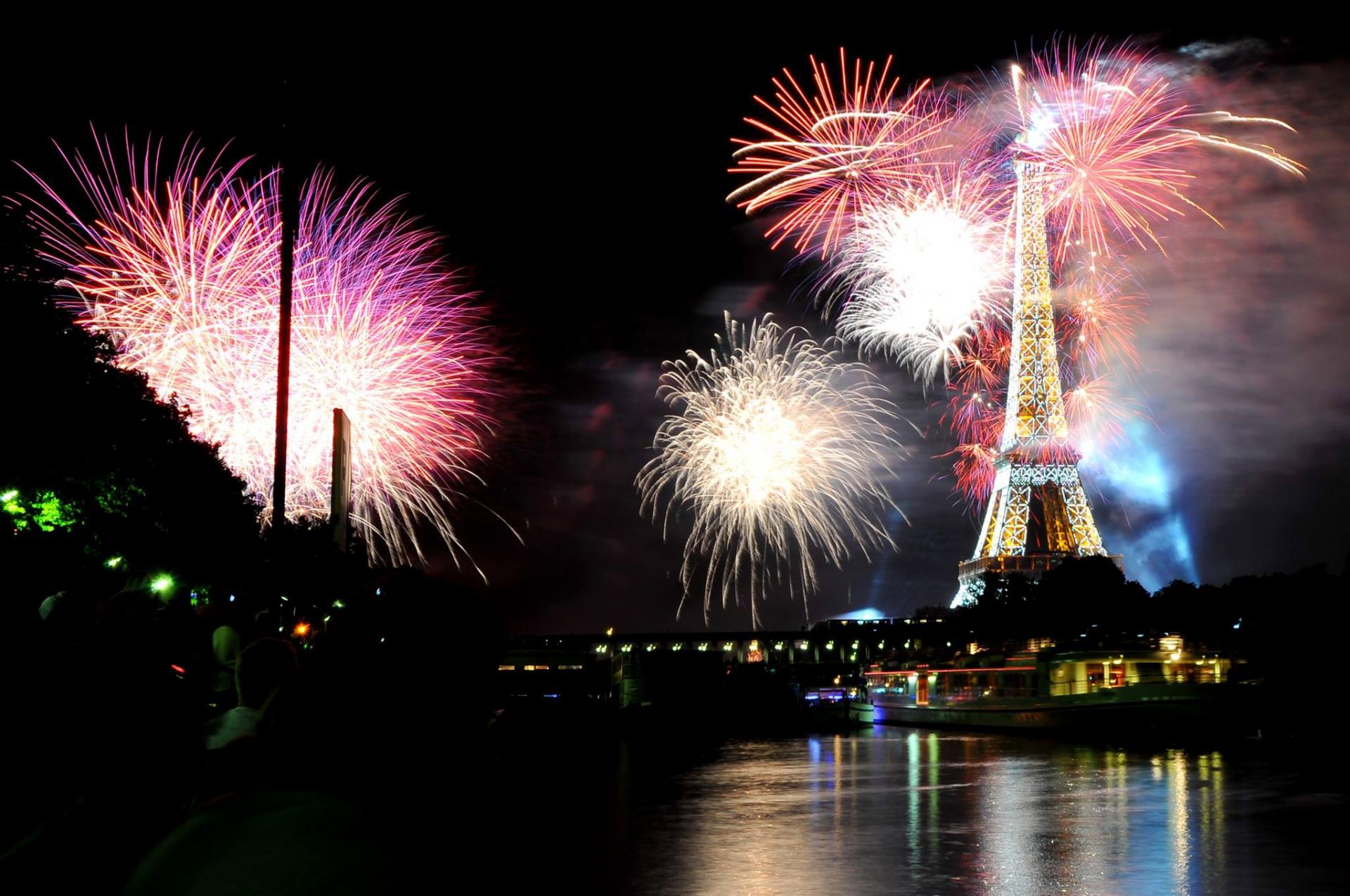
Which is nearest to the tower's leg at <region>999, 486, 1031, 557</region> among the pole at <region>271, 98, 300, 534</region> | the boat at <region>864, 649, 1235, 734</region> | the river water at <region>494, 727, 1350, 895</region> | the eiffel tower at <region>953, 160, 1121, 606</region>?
the eiffel tower at <region>953, 160, 1121, 606</region>

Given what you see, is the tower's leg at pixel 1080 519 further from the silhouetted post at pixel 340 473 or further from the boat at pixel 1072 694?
the silhouetted post at pixel 340 473

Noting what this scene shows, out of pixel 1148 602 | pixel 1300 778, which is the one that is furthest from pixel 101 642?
pixel 1148 602

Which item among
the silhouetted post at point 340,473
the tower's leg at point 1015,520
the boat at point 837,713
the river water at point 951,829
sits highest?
the tower's leg at point 1015,520

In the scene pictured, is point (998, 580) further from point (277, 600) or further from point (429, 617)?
point (429, 617)

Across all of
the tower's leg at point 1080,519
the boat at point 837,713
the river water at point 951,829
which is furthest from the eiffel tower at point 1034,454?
the river water at point 951,829

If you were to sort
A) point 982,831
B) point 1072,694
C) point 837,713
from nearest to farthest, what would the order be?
point 982,831 < point 1072,694 < point 837,713

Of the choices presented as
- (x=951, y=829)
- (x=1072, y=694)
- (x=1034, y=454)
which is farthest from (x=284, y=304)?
(x=1034, y=454)

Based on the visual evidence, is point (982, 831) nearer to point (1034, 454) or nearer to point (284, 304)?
point (284, 304)
